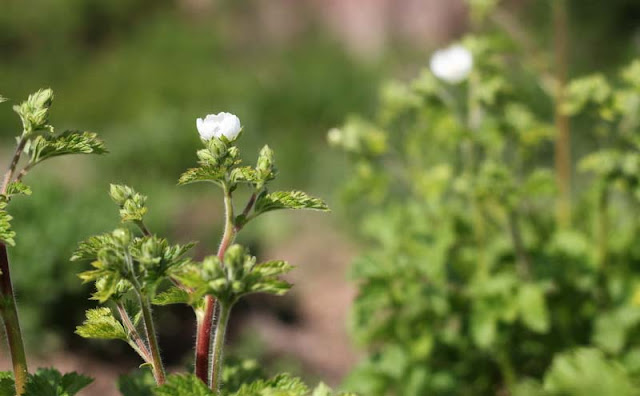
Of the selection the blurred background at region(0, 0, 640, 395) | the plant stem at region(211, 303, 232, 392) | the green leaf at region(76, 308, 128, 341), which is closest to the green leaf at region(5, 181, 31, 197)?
the green leaf at region(76, 308, 128, 341)

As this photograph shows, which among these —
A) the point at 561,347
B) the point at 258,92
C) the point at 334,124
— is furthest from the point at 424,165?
the point at 258,92

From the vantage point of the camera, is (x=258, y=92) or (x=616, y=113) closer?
(x=616, y=113)

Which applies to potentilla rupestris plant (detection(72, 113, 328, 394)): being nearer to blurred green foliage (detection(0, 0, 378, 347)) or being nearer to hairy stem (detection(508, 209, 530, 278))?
hairy stem (detection(508, 209, 530, 278))

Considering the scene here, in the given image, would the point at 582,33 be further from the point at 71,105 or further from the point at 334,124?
the point at 71,105

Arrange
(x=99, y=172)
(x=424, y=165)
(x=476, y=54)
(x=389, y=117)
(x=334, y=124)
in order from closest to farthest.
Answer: (x=476, y=54) → (x=389, y=117) → (x=424, y=165) → (x=99, y=172) → (x=334, y=124)

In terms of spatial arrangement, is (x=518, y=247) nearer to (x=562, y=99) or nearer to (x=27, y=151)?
(x=562, y=99)

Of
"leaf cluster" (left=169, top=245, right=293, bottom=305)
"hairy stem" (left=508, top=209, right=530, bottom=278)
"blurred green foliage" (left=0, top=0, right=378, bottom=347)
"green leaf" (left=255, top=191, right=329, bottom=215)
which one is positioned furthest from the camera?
"blurred green foliage" (left=0, top=0, right=378, bottom=347)

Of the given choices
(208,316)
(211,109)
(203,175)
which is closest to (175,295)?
(208,316)

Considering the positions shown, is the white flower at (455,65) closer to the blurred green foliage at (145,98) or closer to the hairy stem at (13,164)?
the hairy stem at (13,164)
